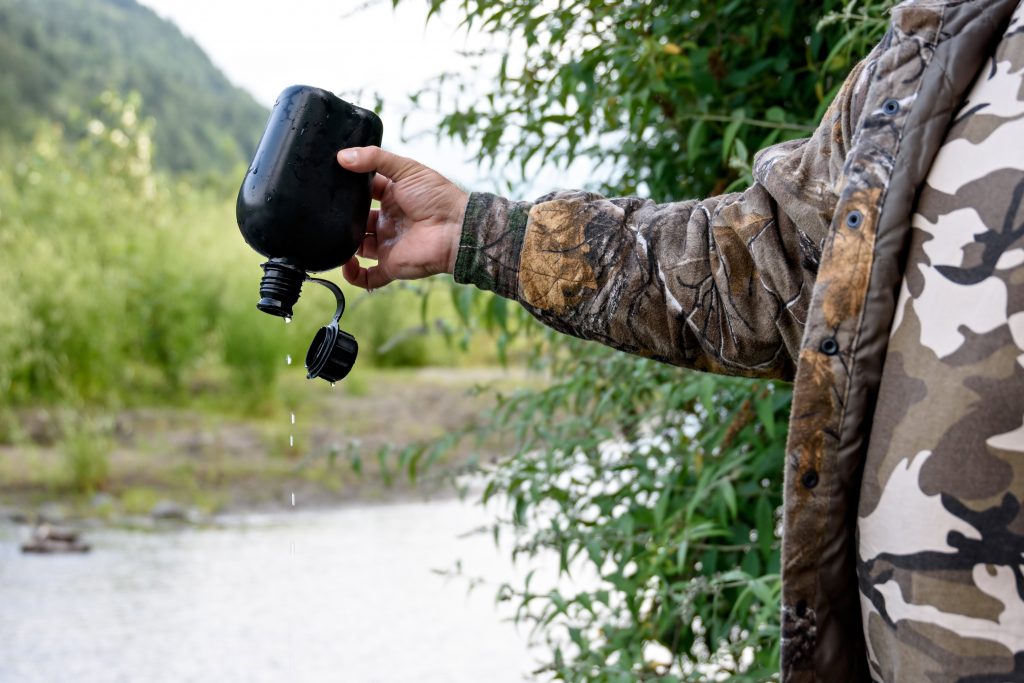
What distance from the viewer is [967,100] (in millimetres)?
848

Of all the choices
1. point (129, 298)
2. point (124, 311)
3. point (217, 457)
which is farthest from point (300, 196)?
point (129, 298)

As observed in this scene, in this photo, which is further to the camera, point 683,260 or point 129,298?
point 129,298

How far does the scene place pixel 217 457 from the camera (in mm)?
5562

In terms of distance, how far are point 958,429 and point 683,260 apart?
15.2 inches

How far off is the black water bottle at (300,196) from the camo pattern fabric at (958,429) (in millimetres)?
605

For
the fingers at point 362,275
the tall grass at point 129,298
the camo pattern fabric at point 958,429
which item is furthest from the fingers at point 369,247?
the tall grass at point 129,298

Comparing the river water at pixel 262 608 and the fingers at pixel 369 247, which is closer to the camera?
the fingers at pixel 369 247

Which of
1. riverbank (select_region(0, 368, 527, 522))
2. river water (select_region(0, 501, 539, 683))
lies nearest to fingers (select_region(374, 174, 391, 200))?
river water (select_region(0, 501, 539, 683))

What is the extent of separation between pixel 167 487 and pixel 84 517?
1.40 feet

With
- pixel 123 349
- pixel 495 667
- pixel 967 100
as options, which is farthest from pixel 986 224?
pixel 123 349

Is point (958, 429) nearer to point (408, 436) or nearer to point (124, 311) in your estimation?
point (408, 436)

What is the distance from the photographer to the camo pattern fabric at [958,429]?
2.56 ft

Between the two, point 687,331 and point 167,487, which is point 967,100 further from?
point 167,487

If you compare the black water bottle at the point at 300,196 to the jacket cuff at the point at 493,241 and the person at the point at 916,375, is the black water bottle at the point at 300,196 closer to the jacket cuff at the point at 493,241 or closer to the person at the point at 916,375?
the jacket cuff at the point at 493,241
